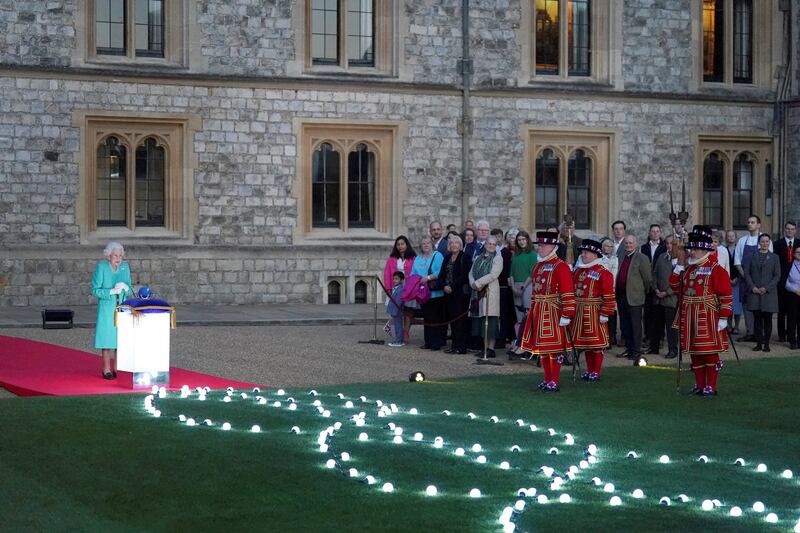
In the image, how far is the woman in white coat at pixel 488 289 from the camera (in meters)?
17.7

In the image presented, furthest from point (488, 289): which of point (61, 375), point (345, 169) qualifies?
point (345, 169)

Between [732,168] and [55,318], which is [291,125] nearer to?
[55,318]

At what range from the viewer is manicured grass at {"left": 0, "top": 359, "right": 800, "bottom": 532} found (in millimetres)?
8141

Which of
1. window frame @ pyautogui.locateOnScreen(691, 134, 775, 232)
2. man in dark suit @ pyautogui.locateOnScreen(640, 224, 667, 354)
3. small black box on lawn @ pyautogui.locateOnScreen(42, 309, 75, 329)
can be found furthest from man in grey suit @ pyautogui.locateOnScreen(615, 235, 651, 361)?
window frame @ pyautogui.locateOnScreen(691, 134, 775, 232)

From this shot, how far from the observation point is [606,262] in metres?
18.5

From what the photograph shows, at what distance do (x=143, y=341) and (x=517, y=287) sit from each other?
5879mm

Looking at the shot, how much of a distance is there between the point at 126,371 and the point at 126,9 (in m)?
12.5

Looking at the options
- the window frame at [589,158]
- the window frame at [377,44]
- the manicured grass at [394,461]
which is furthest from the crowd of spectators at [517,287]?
the window frame at [589,158]

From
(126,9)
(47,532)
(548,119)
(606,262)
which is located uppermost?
(126,9)

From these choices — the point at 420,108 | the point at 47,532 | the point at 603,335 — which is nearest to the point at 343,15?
the point at 420,108

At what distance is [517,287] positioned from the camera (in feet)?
60.2

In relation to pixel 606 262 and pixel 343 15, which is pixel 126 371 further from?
pixel 343 15

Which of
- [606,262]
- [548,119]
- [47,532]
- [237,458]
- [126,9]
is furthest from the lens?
[548,119]

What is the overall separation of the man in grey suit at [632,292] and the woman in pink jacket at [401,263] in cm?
295
